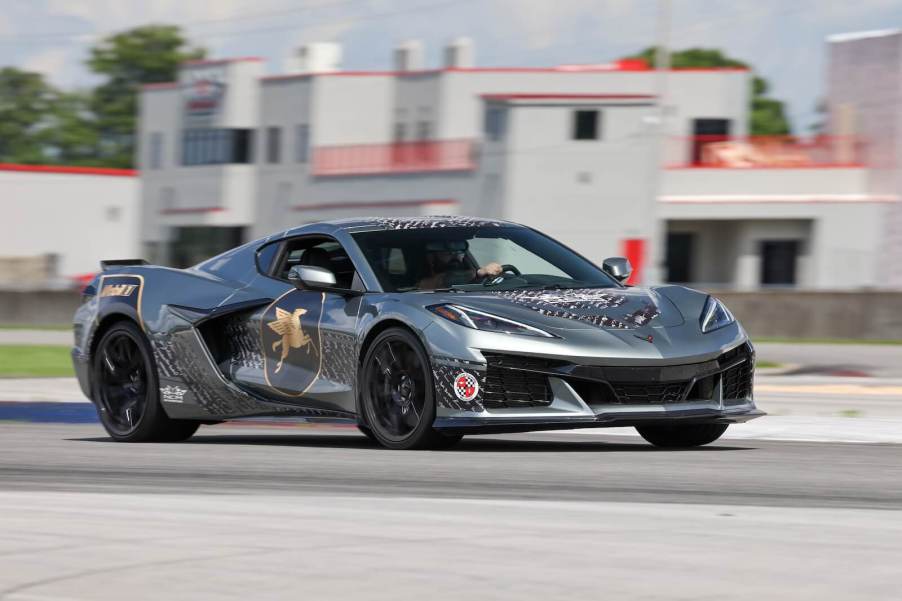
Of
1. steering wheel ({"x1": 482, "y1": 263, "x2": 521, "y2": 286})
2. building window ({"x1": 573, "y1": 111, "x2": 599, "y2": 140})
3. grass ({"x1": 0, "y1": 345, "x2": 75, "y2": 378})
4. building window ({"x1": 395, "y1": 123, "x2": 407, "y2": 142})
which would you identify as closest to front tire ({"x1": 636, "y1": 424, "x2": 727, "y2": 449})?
steering wheel ({"x1": 482, "y1": 263, "x2": 521, "y2": 286})

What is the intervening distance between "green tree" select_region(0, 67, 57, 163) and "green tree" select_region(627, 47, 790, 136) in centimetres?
3532

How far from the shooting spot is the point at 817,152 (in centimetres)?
5097

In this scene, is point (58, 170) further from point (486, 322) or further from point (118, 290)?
point (486, 322)

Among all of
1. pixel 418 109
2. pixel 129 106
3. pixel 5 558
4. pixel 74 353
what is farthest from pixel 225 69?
pixel 5 558

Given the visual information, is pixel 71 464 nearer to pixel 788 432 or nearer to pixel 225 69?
pixel 788 432

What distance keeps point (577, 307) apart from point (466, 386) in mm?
726

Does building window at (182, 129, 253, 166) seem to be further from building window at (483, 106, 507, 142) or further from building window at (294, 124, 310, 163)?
building window at (483, 106, 507, 142)

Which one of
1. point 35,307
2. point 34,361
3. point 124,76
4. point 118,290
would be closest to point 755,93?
point 124,76

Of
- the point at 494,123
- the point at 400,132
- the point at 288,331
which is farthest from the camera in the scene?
the point at 400,132

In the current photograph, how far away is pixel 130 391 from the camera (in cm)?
1054

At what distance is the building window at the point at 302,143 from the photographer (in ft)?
216

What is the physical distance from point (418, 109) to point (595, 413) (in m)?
56.4

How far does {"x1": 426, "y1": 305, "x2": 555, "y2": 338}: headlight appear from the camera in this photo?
333 inches

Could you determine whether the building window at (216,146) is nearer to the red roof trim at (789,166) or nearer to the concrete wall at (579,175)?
the concrete wall at (579,175)
